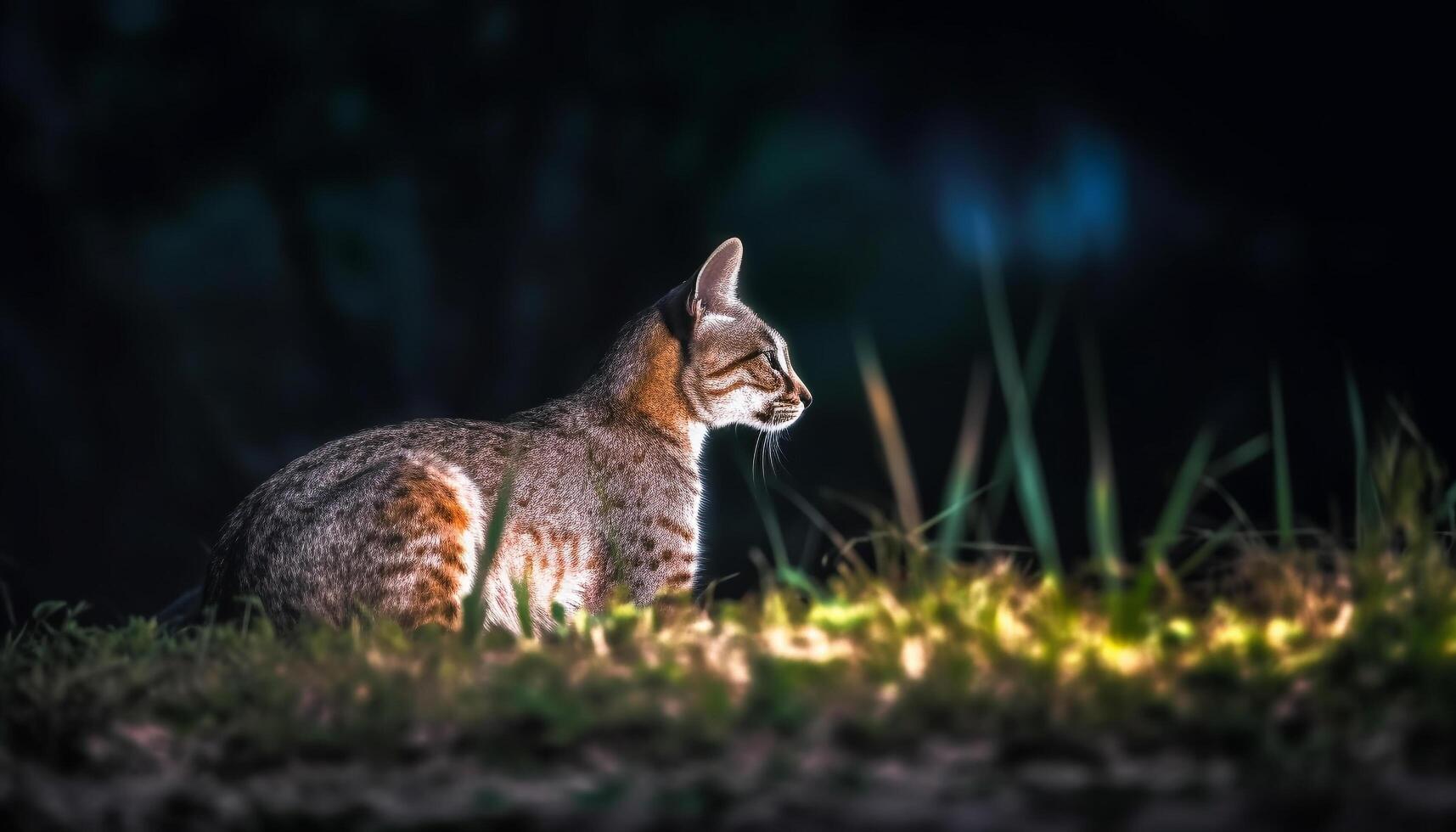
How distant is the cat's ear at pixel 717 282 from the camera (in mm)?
7859

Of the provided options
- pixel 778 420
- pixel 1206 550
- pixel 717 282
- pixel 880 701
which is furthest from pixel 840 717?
pixel 717 282

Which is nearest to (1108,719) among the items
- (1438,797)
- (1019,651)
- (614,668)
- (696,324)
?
(1019,651)

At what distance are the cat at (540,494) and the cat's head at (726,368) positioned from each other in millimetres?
10

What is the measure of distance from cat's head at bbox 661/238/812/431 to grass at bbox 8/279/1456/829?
263cm

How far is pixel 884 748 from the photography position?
3.72 m

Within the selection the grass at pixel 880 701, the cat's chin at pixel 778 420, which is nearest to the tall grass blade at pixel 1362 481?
the grass at pixel 880 701

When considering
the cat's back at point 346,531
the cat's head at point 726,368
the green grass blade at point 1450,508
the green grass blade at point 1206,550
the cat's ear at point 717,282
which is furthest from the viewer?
the cat's head at point 726,368

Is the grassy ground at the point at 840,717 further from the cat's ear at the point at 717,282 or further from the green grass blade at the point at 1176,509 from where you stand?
the cat's ear at the point at 717,282

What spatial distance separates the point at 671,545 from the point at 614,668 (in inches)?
119

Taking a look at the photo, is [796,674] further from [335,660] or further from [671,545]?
[671,545]

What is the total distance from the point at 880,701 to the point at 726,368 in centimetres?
424

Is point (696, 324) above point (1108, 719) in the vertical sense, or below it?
above

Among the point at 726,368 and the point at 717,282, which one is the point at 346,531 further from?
the point at 717,282

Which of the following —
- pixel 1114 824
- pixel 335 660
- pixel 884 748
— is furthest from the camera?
pixel 335 660
